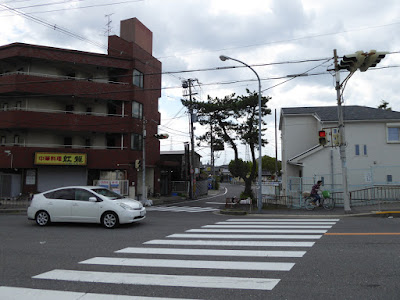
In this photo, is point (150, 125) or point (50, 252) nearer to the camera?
point (50, 252)

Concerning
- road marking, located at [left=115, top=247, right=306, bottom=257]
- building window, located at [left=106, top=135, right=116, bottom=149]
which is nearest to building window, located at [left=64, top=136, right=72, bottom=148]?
building window, located at [left=106, top=135, right=116, bottom=149]

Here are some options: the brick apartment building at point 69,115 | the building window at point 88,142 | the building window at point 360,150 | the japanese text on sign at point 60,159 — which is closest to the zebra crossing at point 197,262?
the building window at point 360,150

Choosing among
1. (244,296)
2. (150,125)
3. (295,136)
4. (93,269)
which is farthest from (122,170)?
(244,296)

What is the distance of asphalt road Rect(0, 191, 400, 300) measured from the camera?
15.5 ft

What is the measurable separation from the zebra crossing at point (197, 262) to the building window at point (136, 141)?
18.9m

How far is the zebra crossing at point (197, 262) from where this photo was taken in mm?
4974

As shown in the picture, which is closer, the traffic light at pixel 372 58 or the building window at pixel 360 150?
the traffic light at pixel 372 58

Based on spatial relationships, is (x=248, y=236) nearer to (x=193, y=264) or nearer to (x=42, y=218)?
(x=193, y=264)

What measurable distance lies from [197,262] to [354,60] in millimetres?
10037

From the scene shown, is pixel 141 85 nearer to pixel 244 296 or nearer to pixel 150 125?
pixel 150 125

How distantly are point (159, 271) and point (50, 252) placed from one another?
10.8ft

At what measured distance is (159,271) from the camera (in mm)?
5836

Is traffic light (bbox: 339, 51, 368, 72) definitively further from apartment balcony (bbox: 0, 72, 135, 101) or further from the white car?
apartment balcony (bbox: 0, 72, 135, 101)

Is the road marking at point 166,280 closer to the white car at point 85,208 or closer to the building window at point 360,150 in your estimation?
the white car at point 85,208
